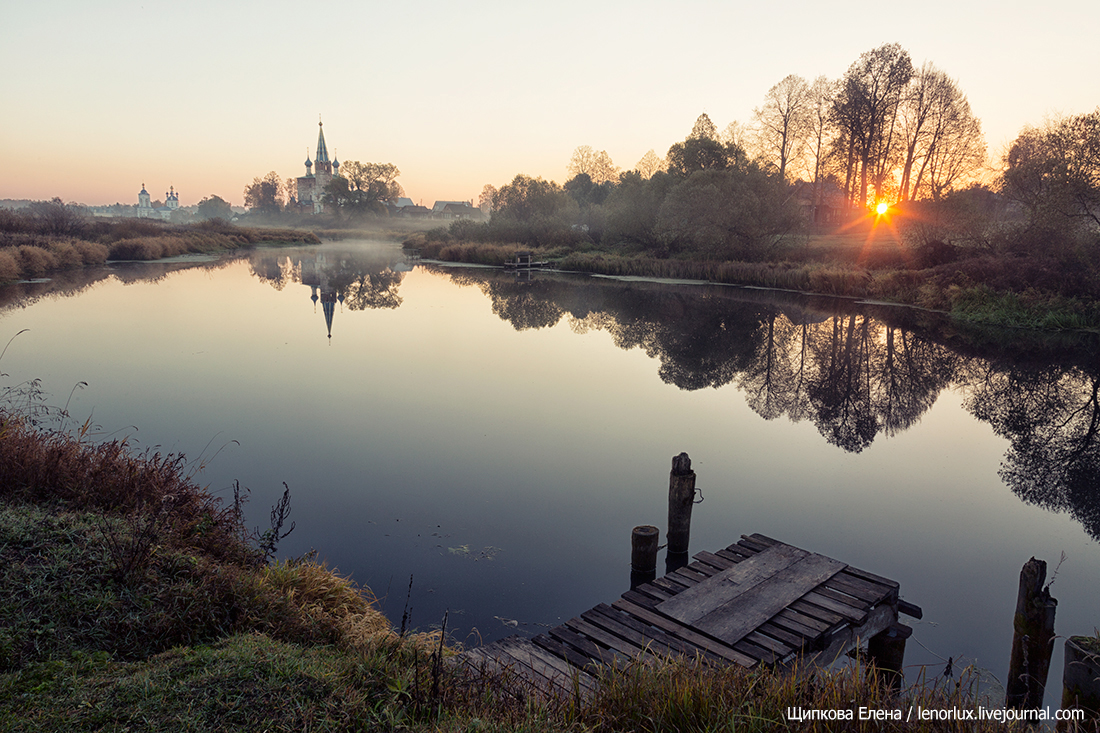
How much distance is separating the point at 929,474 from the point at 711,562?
5.17 m

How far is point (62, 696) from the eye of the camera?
3.12 metres

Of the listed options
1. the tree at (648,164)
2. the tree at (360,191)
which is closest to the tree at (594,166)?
the tree at (648,164)

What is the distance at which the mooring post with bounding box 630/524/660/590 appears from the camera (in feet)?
20.2

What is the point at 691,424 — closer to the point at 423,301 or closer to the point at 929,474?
the point at 929,474

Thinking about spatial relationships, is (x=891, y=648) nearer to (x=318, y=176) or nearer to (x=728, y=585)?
(x=728, y=585)

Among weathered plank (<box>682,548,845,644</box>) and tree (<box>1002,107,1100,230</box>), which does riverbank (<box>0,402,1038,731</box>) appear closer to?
weathered plank (<box>682,548,845,644</box>)

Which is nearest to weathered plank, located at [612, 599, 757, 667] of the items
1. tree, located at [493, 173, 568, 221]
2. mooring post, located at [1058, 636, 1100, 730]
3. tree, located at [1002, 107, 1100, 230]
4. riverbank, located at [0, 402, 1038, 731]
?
riverbank, located at [0, 402, 1038, 731]

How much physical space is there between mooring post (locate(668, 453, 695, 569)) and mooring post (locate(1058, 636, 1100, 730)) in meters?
3.15

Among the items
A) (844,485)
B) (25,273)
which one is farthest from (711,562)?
(25,273)

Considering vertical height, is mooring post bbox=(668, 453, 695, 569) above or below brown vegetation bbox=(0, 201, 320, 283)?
below

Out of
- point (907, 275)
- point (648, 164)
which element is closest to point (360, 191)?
point (648, 164)

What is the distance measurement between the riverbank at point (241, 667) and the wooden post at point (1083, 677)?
Answer: 2.62 ft

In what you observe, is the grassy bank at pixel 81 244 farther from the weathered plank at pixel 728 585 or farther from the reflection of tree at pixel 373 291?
the weathered plank at pixel 728 585

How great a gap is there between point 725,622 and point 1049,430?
954cm
